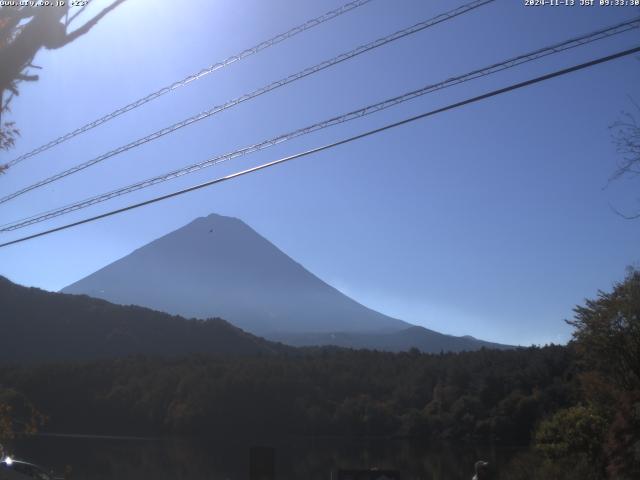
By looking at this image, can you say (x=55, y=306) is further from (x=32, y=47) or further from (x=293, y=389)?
(x=32, y=47)

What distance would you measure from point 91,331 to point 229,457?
Result: 3140 centimetres

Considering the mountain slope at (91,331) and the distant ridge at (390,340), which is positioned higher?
the distant ridge at (390,340)

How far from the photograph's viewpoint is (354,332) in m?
186

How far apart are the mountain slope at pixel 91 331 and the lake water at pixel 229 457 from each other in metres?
11.4

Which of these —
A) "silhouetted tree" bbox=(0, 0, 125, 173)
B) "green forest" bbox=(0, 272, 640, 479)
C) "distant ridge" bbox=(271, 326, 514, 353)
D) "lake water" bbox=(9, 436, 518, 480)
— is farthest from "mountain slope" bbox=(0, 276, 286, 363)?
"distant ridge" bbox=(271, 326, 514, 353)

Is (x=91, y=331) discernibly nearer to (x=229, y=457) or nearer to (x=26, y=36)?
(x=229, y=457)

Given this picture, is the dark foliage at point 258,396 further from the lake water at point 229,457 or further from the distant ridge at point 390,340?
the distant ridge at point 390,340

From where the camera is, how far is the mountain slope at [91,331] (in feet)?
205

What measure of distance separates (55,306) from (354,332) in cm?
12489

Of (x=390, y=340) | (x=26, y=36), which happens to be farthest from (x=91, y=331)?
(x=390, y=340)

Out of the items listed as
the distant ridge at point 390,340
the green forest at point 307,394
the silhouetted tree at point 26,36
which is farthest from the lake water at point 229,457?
the distant ridge at point 390,340

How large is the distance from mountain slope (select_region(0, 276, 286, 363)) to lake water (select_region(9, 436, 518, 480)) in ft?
37.4

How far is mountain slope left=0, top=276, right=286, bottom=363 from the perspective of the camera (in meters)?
62.4

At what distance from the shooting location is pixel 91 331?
71.4 meters
